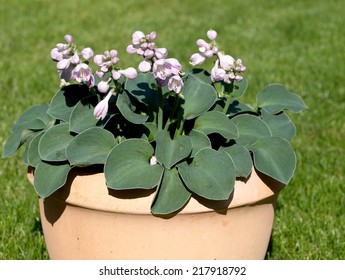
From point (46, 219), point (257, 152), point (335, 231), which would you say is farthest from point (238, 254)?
point (335, 231)

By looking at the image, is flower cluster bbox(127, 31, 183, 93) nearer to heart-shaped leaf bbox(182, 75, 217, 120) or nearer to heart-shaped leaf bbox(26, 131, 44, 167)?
heart-shaped leaf bbox(182, 75, 217, 120)

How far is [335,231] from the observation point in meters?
3.06

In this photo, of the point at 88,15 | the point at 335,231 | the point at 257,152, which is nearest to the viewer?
the point at 257,152

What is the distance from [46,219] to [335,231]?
4.60 feet

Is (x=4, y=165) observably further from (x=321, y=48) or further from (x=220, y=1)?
(x=220, y=1)

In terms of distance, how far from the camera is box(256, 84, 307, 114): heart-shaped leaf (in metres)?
2.46

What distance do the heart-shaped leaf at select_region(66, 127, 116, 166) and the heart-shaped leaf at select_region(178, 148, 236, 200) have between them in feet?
0.81

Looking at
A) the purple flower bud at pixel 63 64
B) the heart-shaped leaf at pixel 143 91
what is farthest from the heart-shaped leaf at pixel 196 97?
Result: the purple flower bud at pixel 63 64

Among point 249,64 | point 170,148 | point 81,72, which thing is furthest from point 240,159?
point 249,64

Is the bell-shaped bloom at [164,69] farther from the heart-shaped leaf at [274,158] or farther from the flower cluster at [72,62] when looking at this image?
the heart-shaped leaf at [274,158]

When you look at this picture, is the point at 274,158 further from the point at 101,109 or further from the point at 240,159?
the point at 101,109

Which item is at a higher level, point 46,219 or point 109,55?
point 109,55

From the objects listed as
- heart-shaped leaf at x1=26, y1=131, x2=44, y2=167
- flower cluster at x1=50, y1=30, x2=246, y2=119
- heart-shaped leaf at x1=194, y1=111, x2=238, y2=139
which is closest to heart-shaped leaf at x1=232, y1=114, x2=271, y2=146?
heart-shaped leaf at x1=194, y1=111, x2=238, y2=139

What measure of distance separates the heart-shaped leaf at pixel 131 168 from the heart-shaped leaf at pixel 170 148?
3cm
